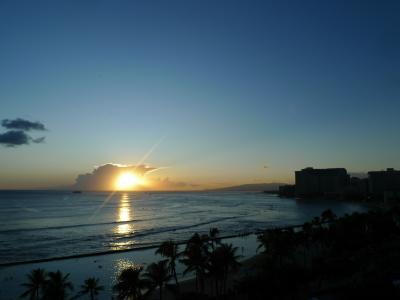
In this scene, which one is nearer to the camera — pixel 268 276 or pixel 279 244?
pixel 268 276

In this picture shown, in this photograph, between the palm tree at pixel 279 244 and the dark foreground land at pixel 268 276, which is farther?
the palm tree at pixel 279 244

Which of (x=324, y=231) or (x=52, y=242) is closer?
(x=324, y=231)

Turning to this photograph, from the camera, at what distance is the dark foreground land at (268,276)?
3327 centimetres

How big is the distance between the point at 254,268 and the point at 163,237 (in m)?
37.3

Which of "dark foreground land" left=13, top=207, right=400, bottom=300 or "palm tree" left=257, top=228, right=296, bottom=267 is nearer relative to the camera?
"dark foreground land" left=13, top=207, right=400, bottom=300

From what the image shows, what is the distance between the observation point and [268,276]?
4025 cm

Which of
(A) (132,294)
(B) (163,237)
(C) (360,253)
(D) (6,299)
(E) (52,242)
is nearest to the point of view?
(A) (132,294)

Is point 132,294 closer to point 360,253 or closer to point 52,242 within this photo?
point 360,253

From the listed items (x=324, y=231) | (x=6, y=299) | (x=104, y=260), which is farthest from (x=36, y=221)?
(x=324, y=231)

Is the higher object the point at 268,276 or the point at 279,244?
the point at 279,244

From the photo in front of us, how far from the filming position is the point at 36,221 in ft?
398

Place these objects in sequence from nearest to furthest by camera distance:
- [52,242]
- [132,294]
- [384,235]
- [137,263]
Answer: [132,294]
[137,263]
[384,235]
[52,242]

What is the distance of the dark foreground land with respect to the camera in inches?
1310

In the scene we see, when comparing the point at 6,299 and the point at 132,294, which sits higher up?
the point at 132,294
